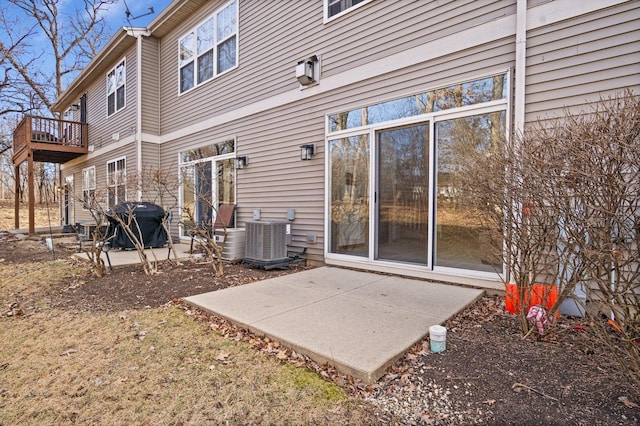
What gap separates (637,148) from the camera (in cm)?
182

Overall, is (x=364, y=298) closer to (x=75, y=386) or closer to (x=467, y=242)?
A: (x=467, y=242)

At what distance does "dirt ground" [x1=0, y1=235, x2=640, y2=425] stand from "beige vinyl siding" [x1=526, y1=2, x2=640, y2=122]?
2081mm

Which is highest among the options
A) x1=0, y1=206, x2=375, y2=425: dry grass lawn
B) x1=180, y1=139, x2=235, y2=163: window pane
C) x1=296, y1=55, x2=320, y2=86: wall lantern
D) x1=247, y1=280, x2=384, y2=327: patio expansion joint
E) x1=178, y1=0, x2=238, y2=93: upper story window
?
x1=178, y1=0, x2=238, y2=93: upper story window

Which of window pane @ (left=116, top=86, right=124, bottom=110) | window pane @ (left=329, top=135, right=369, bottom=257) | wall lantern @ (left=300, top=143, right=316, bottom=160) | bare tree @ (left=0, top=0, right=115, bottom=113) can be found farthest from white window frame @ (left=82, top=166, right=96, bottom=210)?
window pane @ (left=329, top=135, right=369, bottom=257)

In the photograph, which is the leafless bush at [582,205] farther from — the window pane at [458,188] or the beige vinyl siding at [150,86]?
the beige vinyl siding at [150,86]

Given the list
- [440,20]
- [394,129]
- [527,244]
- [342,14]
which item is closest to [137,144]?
[342,14]

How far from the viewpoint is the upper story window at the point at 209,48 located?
24.3 feet

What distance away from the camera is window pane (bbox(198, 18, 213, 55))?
26.1ft

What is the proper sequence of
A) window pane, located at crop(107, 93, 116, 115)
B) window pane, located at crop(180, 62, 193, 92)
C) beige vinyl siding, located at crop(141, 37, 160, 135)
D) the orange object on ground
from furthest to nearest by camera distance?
1. window pane, located at crop(107, 93, 116, 115)
2. beige vinyl siding, located at crop(141, 37, 160, 135)
3. window pane, located at crop(180, 62, 193, 92)
4. the orange object on ground

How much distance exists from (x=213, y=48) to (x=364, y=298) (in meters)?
6.84

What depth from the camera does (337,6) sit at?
5.39 m

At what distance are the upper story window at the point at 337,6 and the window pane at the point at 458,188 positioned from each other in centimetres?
243

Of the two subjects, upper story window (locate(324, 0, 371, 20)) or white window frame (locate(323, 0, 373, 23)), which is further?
upper story window (locate(324, 0, 371, 20))

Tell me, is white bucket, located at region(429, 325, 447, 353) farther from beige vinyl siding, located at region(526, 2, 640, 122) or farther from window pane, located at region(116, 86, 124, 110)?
window pane, located at region(116, 86, 124, 110)
